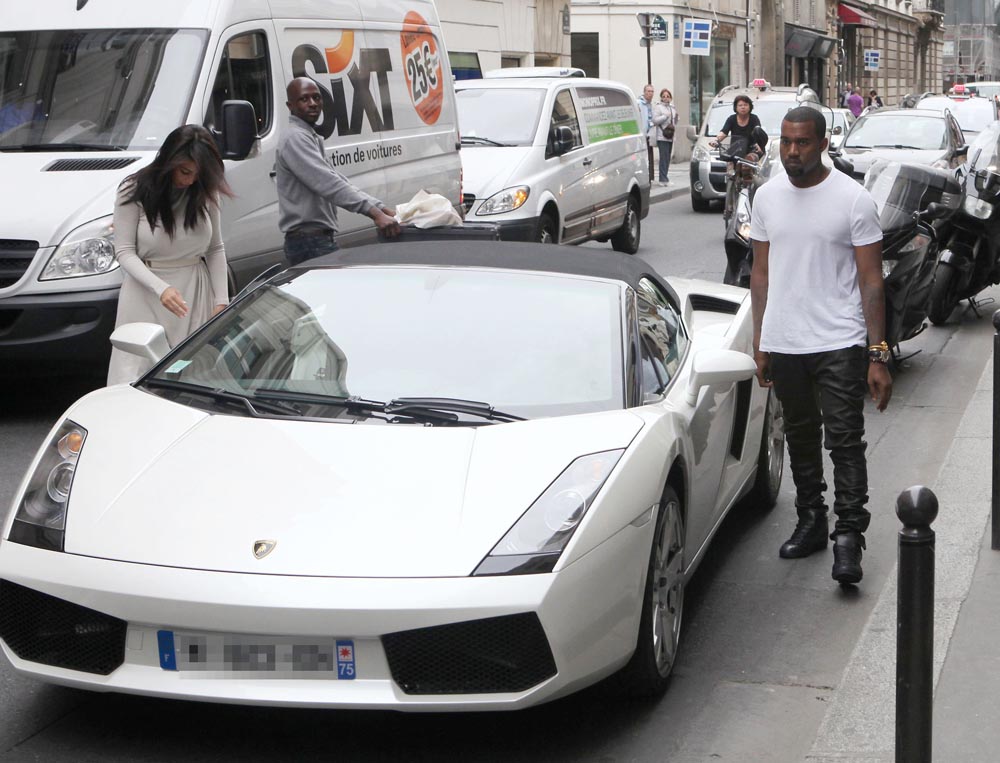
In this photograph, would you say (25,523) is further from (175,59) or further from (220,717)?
(175,59)

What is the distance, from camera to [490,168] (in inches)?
540

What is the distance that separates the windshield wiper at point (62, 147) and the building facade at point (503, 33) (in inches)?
677

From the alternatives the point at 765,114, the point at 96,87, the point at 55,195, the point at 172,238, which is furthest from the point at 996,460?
the point at 765,114

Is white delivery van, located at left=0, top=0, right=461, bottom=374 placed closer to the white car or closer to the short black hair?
the white car

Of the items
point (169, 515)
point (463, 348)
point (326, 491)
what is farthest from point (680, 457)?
point (169, 515)

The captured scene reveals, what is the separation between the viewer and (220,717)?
163 inches

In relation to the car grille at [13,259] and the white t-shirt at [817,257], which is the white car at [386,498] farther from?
the car grille at [13,259]

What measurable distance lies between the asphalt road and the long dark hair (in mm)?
2605

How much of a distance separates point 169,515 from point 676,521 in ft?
4.87

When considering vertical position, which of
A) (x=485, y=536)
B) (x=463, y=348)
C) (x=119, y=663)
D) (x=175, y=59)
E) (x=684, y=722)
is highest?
(x=175, y=59)

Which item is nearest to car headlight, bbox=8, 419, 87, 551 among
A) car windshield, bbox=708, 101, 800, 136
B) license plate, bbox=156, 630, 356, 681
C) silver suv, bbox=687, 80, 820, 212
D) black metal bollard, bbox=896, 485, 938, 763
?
license plate, bbox=156, 630, 356, 681

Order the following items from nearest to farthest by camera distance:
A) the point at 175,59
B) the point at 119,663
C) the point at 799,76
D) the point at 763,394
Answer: the point at 119,663, the point at 763,394, the point at 175,59, the point at 799,76

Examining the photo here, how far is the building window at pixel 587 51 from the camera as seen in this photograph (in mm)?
41406

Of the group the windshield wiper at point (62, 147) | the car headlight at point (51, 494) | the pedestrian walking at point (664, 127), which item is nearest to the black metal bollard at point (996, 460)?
the car headlight at point (51, 494)
